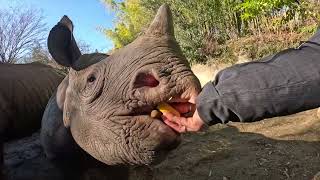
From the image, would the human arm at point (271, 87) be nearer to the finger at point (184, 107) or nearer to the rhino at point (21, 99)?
the finger at point (184, 107)

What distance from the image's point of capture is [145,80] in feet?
10.8

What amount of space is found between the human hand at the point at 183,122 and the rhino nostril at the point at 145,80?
20cm

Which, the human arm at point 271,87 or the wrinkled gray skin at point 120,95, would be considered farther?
the wrinkled gray skin at point 120,95

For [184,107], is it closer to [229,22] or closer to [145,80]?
[145,80]

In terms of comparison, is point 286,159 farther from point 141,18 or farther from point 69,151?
point 141,18

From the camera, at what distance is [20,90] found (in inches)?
195

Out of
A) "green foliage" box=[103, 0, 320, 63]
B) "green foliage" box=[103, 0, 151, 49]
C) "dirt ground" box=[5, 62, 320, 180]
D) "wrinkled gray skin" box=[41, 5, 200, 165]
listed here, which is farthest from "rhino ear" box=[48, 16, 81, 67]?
"green foliage" box=[103, 0, 151, 49]

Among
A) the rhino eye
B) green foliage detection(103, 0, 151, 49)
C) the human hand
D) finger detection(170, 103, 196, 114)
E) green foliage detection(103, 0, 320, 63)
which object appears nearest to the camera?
the human hand

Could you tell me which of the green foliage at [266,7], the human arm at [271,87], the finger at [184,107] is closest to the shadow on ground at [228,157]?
the finger at [184,107]

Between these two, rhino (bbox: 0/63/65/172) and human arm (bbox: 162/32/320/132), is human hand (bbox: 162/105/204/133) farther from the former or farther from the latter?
rhino (bbox: 0/63/65/172)

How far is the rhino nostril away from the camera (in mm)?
3235

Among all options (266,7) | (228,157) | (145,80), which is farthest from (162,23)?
(266,7)

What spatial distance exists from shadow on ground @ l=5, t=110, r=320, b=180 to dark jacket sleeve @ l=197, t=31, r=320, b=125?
7.62 feet

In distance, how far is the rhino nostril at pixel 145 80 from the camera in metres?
3.23
